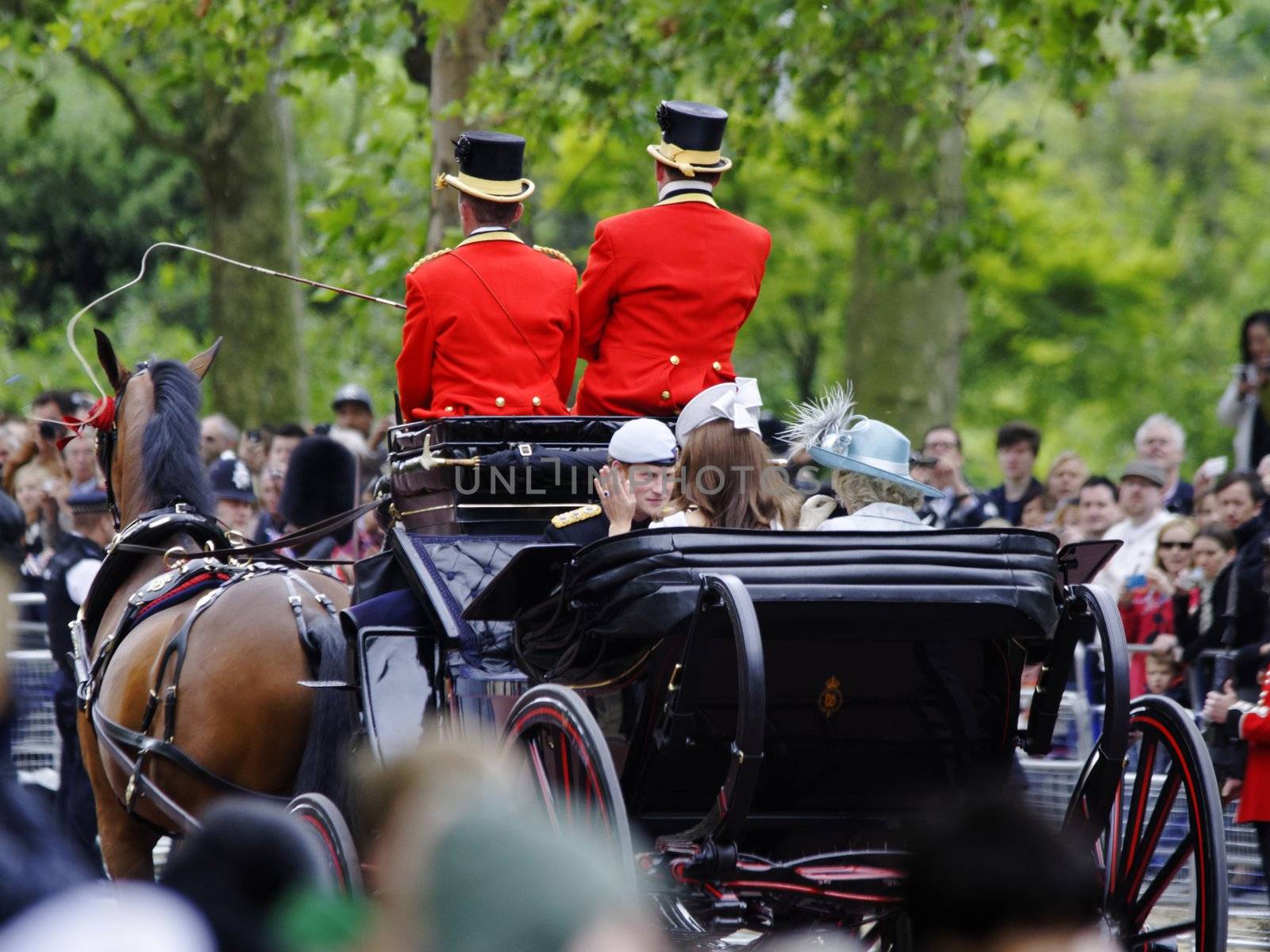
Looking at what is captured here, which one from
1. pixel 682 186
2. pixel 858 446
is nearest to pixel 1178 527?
pixel 682 186

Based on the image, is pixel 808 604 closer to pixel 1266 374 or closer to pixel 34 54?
pixel 1266 374

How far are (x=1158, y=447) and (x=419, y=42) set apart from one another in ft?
19.0

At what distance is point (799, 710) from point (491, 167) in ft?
7.97

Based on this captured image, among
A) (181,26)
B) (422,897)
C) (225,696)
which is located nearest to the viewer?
(422,897)

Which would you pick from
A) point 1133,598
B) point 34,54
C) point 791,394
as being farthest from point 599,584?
point 791,394

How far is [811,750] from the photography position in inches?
199

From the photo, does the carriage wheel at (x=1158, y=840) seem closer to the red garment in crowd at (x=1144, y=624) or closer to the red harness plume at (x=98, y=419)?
the red garment in crowd at (x=1144, y=624)

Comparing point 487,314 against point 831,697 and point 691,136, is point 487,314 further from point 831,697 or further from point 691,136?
point 831,697

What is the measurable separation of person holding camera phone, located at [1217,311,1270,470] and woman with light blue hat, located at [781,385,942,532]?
5180 millimetres

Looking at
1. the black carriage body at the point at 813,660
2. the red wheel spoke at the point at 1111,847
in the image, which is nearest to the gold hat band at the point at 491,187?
the black carriage body at the point at 813,660

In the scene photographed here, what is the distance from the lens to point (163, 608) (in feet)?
21.5

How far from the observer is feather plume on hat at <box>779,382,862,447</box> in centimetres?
555

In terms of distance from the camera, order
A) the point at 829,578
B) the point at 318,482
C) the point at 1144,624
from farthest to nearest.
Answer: the point at 1144,624
the point at 318,482
the point at 829,578

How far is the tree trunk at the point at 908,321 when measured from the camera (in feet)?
48.4
